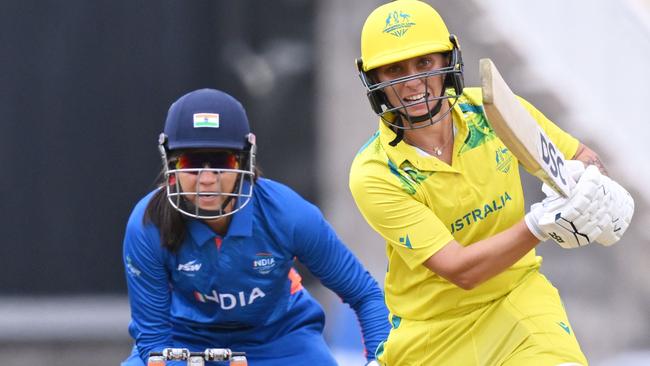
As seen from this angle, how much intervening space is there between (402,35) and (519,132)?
1.85 ft

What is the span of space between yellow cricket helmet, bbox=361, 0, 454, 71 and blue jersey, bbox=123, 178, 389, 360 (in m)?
0.62

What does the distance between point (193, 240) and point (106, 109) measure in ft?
7.60

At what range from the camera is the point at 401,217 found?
3.14 metres

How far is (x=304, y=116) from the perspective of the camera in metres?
5.86

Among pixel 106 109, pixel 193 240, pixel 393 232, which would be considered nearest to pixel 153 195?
pixel 193 240

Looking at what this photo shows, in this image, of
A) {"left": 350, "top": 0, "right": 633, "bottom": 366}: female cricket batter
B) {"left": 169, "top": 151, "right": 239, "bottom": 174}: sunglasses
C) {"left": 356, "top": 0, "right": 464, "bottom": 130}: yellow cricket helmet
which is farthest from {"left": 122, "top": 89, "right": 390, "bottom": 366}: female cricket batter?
{"left": 356, "top": 0, "right": 464, "bottom": 130}: yellow cricket helmet

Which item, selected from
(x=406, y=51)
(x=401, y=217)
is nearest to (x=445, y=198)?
(x=401, y=217)

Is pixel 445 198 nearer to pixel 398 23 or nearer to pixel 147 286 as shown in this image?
pixel 398 23

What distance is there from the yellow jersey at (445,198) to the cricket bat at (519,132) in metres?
0.33

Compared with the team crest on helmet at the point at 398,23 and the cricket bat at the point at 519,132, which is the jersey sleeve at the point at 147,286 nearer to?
the team crest on helmet at the point at 398,23

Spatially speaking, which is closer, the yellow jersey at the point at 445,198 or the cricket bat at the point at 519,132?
the cricket bat at the point at 519,132

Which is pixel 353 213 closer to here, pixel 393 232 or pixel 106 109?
pixel 106 109

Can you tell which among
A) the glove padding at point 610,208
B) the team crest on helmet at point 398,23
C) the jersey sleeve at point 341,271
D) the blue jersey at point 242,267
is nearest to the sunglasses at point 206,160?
the blue jersey at point 242,267

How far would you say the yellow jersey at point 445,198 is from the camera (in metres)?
3.13
